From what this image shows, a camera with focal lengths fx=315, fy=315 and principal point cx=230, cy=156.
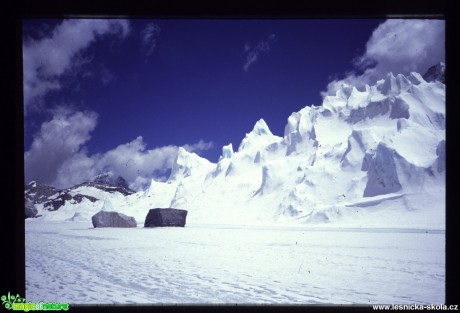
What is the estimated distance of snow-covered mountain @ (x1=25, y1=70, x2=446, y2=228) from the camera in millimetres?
11484

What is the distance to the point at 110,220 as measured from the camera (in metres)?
11.2

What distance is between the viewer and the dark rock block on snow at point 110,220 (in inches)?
439

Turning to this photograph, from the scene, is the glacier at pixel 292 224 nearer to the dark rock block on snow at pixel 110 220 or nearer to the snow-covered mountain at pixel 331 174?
the snow-covered mountain at pixel 331 174

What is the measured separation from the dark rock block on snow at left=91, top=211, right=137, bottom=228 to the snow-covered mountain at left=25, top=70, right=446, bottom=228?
85cm

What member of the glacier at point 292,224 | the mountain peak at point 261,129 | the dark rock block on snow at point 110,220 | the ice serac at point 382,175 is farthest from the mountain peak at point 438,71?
the mountain peak at point 261,129

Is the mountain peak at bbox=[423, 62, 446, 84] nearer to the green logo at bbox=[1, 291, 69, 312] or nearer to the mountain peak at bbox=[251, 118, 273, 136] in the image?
the green logo at bbox=[1, 291, 69, 312]

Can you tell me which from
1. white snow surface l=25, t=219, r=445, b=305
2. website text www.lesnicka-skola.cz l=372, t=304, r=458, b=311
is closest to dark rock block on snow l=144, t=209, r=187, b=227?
white snow surface l=25, t=219, r=445, b=305

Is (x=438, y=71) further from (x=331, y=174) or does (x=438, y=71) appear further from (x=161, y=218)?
(x=331, y=174)

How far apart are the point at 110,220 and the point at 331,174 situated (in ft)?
34.3

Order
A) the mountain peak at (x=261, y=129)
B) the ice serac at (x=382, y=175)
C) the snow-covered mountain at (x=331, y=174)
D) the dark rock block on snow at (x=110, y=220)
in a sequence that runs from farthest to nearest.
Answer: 1. the mountain peak at (x=261, y=129)
2. the ice serac at (x=382, y=175)
3. the snow-covered mountain at (x=331, y=174)
4. the dark rock block on snow at (x=110, y=220)

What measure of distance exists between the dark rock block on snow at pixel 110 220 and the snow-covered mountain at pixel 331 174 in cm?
85
